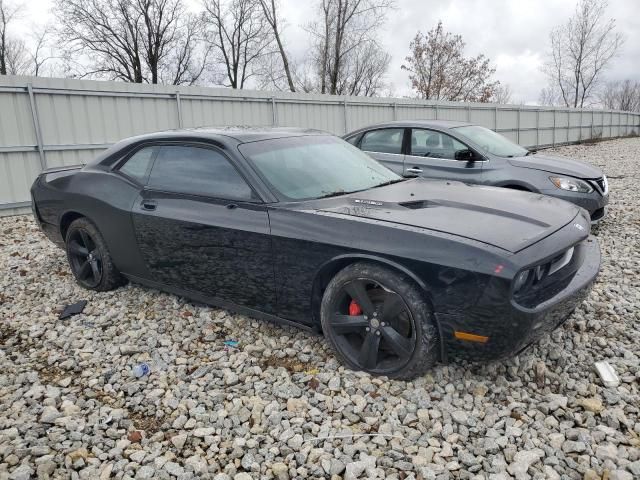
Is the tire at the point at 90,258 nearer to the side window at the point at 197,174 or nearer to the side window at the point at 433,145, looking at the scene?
the side window at the point at 197,174

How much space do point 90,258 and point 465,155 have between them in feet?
14.3

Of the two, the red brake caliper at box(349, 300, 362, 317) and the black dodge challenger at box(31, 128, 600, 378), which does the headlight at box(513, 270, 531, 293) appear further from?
the red brake caliper at box(349, 300, 362, 317)

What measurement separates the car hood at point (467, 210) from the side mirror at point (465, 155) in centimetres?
240

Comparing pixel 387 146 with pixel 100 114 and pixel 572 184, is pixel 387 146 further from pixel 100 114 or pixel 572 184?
pixel 100 114

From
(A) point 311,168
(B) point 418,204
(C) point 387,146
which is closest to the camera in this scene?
(B) point 418,204

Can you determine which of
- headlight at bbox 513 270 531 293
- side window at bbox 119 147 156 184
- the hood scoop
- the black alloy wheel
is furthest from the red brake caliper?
the black alloy wheel

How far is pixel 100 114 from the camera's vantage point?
881 cm

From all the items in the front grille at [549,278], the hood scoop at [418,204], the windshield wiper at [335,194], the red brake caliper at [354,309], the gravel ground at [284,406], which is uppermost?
the windshield wiper at [335,194]

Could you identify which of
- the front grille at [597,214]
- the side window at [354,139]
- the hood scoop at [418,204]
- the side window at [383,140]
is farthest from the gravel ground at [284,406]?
the side window at [354,139]

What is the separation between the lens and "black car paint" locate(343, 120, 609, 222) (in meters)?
5.68

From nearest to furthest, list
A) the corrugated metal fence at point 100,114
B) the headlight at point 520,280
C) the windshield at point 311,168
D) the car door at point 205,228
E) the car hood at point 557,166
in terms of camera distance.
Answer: the headlight at point 520,280, the car door at point 205,228, the windshield at point 311,168, the car hood at point 557,166, the corrugated metal fence at point 100,114

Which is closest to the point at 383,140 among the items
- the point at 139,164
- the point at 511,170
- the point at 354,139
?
the point at 354,139

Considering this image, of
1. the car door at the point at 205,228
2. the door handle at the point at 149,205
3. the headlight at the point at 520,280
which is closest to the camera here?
the headlight at the point at 520,280

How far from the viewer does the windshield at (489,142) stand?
249 inches
